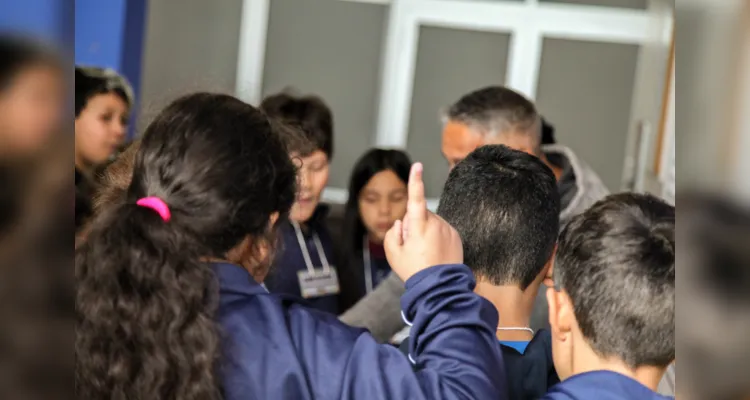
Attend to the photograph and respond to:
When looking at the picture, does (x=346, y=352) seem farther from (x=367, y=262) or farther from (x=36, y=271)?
(x=367, y=262)

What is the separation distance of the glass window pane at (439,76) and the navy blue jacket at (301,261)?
1.94 m

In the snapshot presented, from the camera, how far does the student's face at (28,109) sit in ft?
1.15

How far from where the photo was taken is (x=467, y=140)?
2273mm

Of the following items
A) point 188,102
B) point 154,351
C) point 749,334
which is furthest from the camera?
point 188,102

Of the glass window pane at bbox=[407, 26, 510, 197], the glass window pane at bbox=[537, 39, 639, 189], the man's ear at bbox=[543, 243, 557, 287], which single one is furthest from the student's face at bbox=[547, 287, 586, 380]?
the glass window pane at bbox=[537, 39, 639, 189]

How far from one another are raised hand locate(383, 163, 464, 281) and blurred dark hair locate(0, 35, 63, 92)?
698 mm

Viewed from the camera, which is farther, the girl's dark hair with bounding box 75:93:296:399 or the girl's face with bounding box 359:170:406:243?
the girl's face with bounding box 359:170:406:243

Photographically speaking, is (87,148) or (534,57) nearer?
(87,148)

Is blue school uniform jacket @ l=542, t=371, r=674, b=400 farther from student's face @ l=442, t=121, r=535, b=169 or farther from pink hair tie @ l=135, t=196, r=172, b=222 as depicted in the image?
student's face @ l=442, t=121, r=535, b=169

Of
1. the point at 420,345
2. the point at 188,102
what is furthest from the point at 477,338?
the point at 188,102

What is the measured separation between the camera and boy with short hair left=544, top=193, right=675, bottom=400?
979 mm

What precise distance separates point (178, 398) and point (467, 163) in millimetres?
676

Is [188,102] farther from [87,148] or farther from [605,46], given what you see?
[605,46]

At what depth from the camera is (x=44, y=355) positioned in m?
0.38
